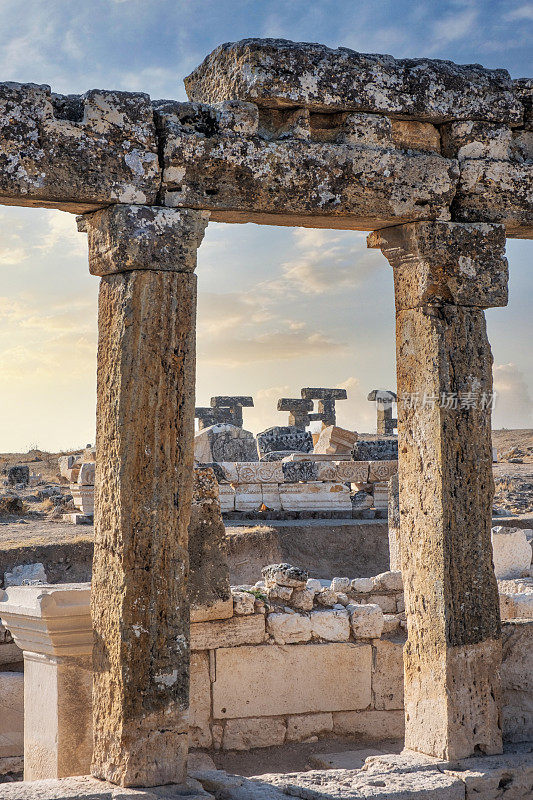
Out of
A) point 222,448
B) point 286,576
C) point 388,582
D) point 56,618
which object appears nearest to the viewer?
point 56,618

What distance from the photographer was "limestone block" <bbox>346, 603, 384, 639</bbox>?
8055 mm

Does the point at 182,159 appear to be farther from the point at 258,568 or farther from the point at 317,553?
the point at 317,553

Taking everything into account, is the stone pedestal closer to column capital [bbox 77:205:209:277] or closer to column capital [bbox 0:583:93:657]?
column capital [bbox 0:583:93:657]

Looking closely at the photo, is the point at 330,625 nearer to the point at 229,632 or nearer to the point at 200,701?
the point at 229,632

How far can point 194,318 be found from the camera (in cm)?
569

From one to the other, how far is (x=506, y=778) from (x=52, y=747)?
292 cm

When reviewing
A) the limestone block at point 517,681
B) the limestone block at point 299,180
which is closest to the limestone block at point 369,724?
the limestone block at point 517,681

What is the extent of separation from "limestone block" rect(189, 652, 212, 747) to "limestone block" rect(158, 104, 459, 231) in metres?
3.67

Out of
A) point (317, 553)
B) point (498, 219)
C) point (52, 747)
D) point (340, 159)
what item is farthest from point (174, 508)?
point (317, 553)

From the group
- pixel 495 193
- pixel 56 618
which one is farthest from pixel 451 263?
pixel 56 618

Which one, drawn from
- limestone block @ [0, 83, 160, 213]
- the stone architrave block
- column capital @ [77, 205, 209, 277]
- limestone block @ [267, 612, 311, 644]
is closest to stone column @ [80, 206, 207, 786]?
column capital @ [77, 205, 209, 277]

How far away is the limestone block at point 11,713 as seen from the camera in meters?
7.68

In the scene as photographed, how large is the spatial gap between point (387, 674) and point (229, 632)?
151 cm

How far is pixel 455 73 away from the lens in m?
6.50
